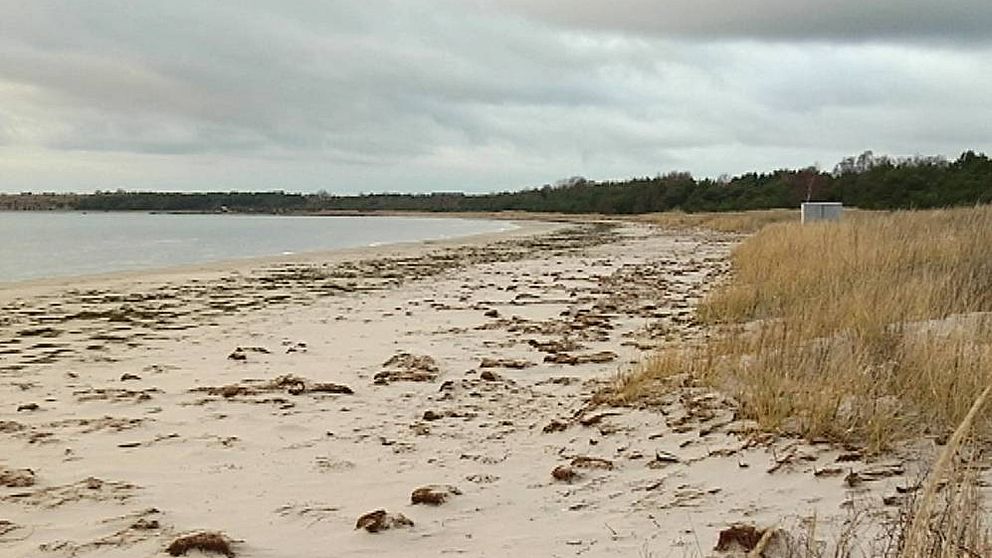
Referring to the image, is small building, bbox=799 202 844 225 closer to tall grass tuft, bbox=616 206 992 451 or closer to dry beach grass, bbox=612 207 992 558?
tall grass tuft, bbox=616 206 992 451

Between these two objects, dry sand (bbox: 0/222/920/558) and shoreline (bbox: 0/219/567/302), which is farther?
shoreline (bbox: 0/219/567/302)

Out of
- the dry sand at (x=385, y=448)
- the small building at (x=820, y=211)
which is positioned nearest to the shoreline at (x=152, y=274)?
the dry sand at (x=385, y=448)

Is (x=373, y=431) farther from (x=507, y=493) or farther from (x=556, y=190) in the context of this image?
(x=556, y=190)

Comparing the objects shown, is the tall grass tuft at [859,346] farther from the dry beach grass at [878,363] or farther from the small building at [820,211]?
the small building at [820,211]

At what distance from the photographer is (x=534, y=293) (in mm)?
16156

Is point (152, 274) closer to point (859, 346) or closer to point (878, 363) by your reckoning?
point (859, 346)

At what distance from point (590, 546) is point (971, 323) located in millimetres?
4042

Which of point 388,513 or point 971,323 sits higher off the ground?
point 971,323

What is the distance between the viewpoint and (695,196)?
281ft

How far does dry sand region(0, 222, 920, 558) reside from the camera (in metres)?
3.88

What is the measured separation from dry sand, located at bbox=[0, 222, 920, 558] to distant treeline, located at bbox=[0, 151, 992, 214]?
718 inches

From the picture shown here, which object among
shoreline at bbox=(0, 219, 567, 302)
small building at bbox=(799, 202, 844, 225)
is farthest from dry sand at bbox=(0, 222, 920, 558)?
small building at bbox=(799, 202, 844, 225)

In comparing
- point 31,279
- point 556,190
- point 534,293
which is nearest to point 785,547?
point 534,293

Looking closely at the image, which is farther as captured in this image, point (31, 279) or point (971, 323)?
point (31, 279)
